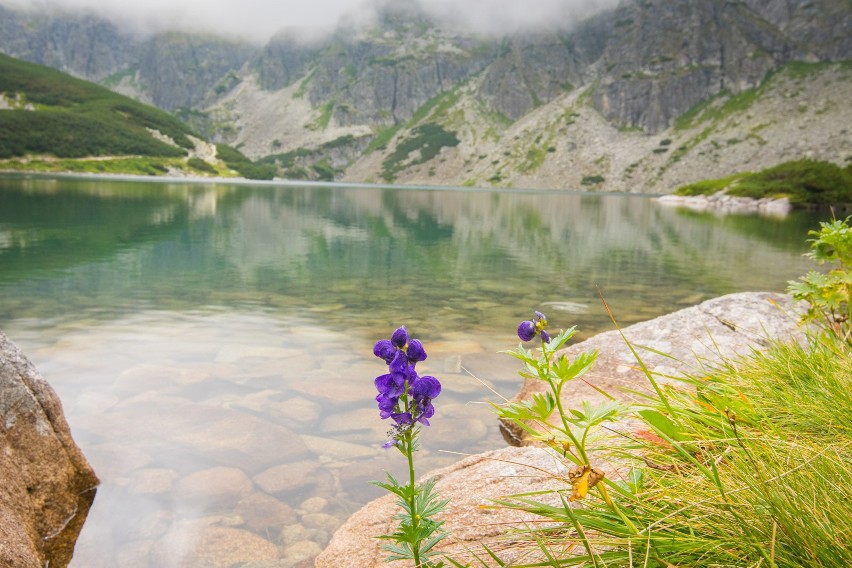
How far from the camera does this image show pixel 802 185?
329ft

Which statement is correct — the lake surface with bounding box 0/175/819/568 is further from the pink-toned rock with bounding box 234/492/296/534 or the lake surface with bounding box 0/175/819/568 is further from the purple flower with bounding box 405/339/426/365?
the purple flower with bounding box 405/339/426/365

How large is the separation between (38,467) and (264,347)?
6.53m

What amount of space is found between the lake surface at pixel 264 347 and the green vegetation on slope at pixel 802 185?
82909 millimetres

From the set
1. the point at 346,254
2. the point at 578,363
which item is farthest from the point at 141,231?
the point at 578,363

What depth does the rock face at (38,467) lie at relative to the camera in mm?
4762

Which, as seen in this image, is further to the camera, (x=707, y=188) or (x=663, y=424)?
(x=707, y=188)

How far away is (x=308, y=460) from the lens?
6.99 meters

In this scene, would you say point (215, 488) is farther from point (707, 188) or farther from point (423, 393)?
point (707, 188)

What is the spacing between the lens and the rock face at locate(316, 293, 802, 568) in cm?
367

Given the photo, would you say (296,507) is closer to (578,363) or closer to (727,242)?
(578,363)

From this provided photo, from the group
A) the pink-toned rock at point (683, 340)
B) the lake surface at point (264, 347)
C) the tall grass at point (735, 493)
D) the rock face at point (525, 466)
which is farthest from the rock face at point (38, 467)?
the pink-toned rock at point (683, 340)

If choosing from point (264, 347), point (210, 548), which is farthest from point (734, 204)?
point (210, 548)

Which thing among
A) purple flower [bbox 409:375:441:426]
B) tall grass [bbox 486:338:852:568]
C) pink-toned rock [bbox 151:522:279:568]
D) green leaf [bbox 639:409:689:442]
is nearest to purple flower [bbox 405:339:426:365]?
purple flower [bbox 409:375:441:426]

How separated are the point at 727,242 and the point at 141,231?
42637 millimetres
